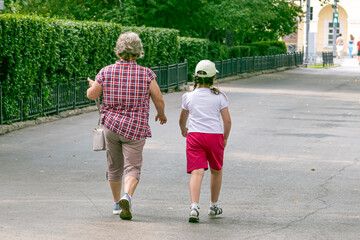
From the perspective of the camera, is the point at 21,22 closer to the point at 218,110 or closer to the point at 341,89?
the point at 218,110

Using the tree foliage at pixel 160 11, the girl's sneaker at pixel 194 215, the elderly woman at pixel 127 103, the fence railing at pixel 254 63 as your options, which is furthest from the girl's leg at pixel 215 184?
the fence railing at pixel 254 63

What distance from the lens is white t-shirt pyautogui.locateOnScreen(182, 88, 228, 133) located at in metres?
6.65

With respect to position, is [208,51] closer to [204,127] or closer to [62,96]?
[62,96]

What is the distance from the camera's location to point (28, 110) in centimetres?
1446

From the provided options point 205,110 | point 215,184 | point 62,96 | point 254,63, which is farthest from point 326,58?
point 205,110

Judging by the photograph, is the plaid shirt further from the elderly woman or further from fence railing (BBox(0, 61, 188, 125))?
fence railing (BBox(0, 61, 188, 125))

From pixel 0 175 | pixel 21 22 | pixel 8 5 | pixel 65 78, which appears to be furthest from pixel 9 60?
pixel 8 5

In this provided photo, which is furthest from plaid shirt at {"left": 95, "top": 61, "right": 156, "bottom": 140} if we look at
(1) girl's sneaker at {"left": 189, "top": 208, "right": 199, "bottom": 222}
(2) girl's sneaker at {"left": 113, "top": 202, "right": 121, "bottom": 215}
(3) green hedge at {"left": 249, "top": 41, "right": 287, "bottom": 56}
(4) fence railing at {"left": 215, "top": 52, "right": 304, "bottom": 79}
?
(3) green hedge at {"left": 249, "top": 41, "right": 287, "bottom": 56}

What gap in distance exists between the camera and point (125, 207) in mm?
6469

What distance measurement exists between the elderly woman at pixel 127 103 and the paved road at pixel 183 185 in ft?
1.88

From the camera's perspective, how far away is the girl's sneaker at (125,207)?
6.45 metres

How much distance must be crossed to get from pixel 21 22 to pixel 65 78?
2670 mm

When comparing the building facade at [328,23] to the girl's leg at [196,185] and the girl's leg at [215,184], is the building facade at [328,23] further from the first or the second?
the girl's leg at [196,185]

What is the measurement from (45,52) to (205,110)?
907cm
